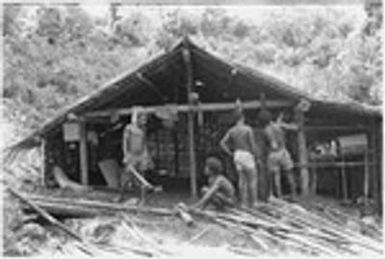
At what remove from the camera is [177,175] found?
13.5 m

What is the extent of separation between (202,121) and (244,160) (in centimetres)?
230

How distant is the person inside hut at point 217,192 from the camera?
933 centimetres

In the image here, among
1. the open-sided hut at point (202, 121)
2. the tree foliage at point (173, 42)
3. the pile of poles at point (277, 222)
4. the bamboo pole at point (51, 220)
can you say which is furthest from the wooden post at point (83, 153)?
the tree foliage at point (173, 42)

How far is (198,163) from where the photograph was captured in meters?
13.1

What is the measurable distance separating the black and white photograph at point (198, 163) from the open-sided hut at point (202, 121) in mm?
28

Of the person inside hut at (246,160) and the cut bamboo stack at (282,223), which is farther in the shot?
the person inside hut at (246,160)

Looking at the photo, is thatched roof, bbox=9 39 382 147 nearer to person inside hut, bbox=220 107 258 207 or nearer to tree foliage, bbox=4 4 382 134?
person inside hut, bbox=220 107 258 207

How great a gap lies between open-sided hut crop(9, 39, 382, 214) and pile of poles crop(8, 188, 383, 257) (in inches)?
40.8

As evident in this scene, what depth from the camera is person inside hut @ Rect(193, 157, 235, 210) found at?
9328 mm

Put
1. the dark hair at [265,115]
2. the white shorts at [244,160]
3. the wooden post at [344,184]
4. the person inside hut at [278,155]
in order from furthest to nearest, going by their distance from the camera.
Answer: the wooden post at [344,184], the dark hair at [265,115], the person inside hut at [278,155], the white shorts at [244,160]

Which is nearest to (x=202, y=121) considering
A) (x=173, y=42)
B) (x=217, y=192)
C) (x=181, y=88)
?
(x=181, y=88)

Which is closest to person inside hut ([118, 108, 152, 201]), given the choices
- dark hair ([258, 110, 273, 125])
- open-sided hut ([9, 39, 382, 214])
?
open-sided hut ([9, 39, 382, 214])

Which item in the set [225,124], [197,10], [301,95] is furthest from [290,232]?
[197,10]

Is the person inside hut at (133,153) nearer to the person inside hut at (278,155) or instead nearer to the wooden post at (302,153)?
the person inside hut at (278,155)
